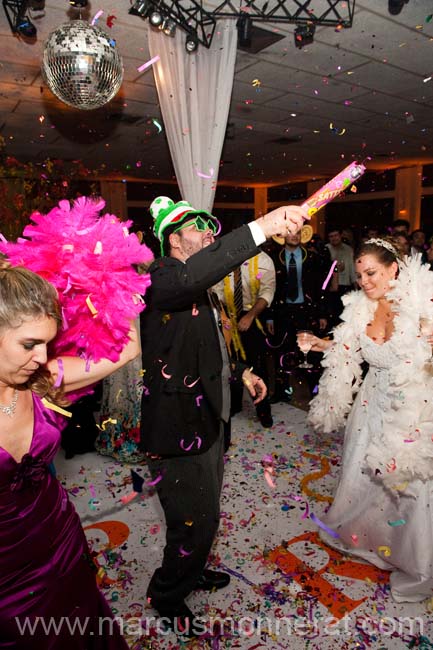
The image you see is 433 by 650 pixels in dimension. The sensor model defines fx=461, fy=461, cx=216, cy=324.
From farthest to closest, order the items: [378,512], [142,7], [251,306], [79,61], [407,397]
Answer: [251,306]
[142,7]
[79,61]
[378,512]
[407,397]

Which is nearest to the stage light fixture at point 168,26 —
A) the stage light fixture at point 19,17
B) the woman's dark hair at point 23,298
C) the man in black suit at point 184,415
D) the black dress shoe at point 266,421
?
the stage light fixture at point 19,17

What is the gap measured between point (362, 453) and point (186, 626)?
1065 mm

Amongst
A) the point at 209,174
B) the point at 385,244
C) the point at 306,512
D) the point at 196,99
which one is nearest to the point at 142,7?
the point at 196,99

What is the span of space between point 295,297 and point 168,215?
8.51 feet

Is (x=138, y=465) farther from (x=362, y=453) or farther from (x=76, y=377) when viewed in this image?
(x=76, y=377)

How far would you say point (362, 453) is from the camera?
2193 millimetres

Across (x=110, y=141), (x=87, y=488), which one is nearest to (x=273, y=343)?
(x=87, y=488)

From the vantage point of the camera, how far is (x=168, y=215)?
1792mm

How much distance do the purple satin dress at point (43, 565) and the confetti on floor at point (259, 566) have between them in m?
0.75

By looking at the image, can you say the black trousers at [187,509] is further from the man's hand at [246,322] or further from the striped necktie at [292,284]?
the striped necktie at [292,284]

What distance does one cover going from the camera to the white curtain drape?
298 centimetres

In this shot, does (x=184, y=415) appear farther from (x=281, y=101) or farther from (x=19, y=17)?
(x=281, y=101)

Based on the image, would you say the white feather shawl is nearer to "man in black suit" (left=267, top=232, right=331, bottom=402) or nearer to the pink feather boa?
the pink feather boa

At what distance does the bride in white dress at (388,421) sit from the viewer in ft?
6.38
